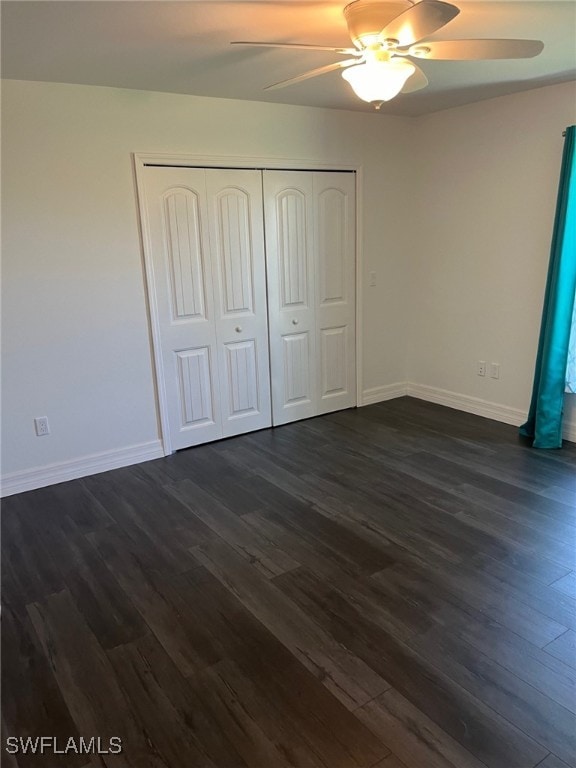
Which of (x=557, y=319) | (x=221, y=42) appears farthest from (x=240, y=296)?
(x=557, y=319)

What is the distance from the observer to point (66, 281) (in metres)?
3.41

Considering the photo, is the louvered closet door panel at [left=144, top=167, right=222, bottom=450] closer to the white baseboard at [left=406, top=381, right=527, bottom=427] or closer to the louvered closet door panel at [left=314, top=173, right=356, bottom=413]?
the louvered closet door panel at [left=314, top=173, right=356, bottom=413]

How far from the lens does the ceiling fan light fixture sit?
85.4 inches

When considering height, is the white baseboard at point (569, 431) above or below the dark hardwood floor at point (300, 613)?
above

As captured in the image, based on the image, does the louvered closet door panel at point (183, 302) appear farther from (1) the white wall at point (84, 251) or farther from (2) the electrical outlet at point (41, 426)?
(2) the electrical outlet at point (41, 426)

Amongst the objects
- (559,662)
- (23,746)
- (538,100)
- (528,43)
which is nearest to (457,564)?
(559,662)

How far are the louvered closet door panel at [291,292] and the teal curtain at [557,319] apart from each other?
173 centimetres

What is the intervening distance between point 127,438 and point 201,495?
0.80 metres

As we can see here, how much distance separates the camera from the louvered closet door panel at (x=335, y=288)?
14.5 feet

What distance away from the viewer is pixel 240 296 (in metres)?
4.12

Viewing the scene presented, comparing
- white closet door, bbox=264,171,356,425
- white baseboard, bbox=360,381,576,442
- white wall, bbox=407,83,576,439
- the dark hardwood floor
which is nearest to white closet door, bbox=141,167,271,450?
white closet door, bbox=264,171,356,425

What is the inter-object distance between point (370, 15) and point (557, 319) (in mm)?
2460

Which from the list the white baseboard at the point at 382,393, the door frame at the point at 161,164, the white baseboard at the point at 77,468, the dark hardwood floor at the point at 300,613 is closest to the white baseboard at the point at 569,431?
the dark hardwood floor at the point at 300,613

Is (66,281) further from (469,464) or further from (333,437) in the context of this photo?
(469,464)
